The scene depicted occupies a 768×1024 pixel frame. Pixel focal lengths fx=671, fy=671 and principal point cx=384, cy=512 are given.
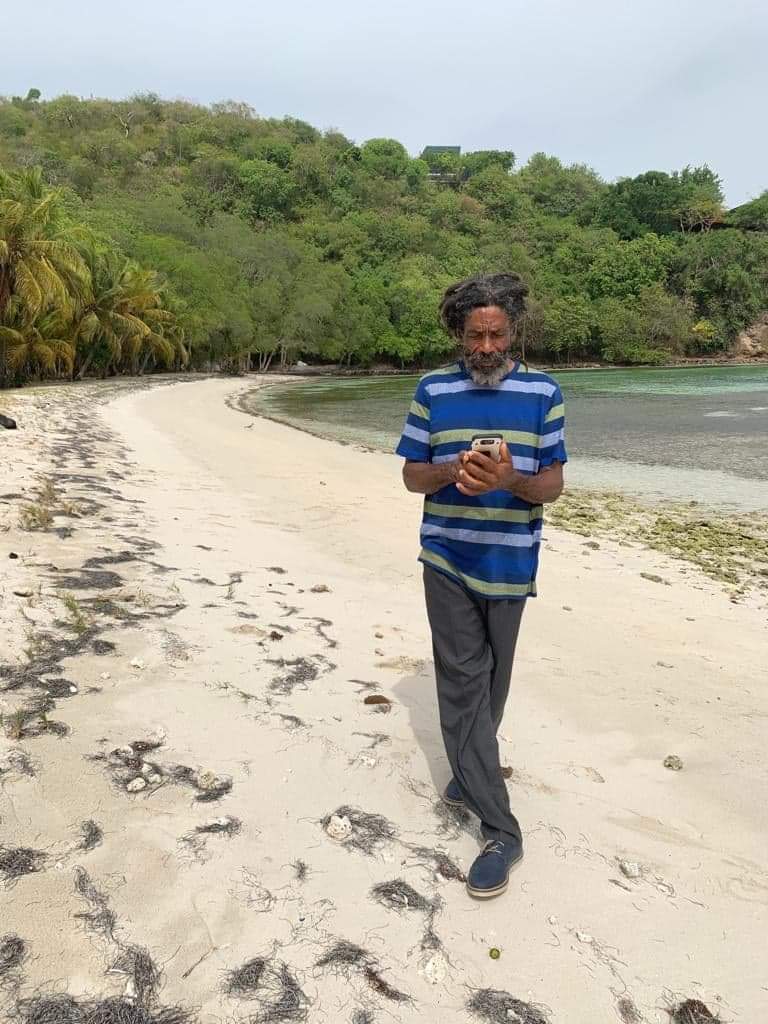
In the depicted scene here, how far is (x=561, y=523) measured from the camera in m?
8.44

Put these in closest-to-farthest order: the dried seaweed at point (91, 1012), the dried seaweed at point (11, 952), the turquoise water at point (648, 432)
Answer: the dried seaweed at point (91, 1012), the dried seaweed at point (11, 952), the turquoise water at point (648, 432)

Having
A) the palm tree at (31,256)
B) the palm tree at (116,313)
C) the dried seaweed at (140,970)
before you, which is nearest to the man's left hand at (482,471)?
the dried seaweed at (140,970)

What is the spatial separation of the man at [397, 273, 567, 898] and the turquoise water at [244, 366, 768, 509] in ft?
31.0

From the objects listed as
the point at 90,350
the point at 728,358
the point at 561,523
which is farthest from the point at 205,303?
the point at 728,358

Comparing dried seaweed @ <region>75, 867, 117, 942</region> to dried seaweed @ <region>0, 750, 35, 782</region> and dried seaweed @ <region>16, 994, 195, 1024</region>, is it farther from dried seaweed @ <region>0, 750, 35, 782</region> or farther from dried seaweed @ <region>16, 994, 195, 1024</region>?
dried seaweed @ <region>0, 750, 35, 782</region>

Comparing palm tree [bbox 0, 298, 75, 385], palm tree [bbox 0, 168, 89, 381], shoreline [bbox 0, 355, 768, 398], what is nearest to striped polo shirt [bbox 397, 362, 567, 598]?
palm tree [bbox 0, 168, 89, 381]

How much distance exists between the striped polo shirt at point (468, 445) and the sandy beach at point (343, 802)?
3.23ft

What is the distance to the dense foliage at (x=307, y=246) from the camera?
3366cm

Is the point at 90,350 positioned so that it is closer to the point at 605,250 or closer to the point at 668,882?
the point at 668,882

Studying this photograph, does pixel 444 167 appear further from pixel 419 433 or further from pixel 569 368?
pixel 419 433

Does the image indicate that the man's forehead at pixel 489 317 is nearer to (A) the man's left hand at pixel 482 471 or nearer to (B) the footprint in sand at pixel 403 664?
(A) the man's left hand at pixel 482 471

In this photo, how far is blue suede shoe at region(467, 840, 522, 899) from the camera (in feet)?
6.79

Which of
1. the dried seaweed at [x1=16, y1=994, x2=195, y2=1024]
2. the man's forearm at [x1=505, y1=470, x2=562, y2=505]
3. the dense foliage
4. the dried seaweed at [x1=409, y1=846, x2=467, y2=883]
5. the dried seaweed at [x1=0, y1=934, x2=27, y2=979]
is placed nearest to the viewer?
the dried seaweed at [x1=16, y1=994, x2=195, y2=1024]

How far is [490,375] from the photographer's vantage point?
212 centimetres
